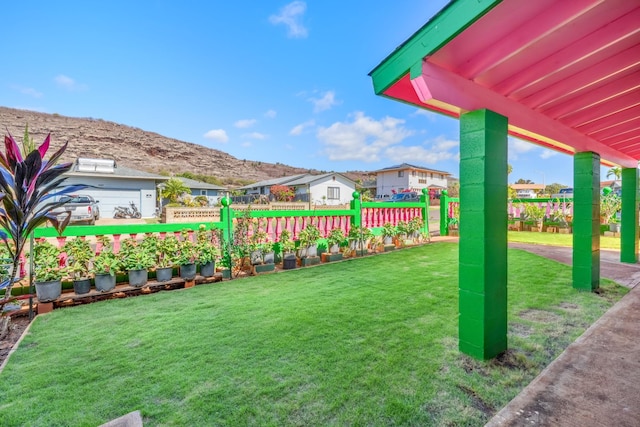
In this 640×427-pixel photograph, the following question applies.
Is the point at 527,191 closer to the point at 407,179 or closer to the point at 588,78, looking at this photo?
the point at 407,179

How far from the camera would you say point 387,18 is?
691 centimetres

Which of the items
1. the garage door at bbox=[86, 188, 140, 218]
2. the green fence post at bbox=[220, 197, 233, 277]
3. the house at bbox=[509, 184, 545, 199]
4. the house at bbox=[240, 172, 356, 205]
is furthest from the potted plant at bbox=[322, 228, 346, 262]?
the house at bbox=[509, 184, 545, 199]

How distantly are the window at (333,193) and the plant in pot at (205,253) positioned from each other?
91.6ft

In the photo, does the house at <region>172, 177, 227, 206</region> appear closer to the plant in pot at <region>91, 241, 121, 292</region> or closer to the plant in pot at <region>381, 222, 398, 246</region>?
the plant in pot at <region>381, 222, 398, 246</region>

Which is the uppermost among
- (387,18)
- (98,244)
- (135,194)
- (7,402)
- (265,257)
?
(387,18)

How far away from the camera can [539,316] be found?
291 cm

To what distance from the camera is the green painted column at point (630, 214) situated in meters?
4.87

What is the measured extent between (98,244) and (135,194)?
21.5 meters

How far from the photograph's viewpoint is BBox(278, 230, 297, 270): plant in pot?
212 inches

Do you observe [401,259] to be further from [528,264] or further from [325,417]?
[325,417]

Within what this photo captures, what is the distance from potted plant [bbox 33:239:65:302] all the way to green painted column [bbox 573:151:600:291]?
257 inches

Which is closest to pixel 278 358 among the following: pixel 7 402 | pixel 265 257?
pixel 7 402

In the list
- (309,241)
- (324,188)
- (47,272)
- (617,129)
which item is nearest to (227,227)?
(309,241)

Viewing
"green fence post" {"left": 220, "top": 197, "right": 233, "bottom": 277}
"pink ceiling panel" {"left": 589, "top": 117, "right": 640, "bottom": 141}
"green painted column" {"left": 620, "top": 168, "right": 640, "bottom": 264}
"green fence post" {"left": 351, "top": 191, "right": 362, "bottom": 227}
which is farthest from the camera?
→ "green fence post" {"left": 351, "top": 191, "right": 362, "bottom": 227}
